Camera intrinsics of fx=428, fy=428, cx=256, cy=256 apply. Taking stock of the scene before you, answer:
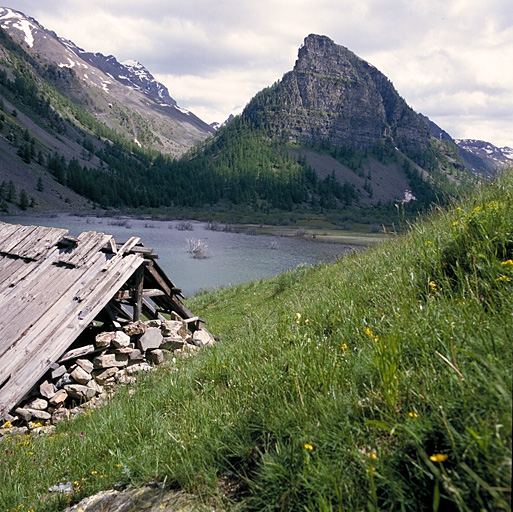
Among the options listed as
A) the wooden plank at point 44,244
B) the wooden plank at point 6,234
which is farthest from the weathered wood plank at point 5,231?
the wooden plank at point 44,244

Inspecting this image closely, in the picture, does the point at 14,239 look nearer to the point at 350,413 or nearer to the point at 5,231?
the point at 5,231

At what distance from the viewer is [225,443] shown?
9.51 ft

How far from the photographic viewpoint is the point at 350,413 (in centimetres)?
242

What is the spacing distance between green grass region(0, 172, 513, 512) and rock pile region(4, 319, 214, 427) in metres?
2.18

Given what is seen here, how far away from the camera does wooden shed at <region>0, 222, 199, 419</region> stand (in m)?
7.37

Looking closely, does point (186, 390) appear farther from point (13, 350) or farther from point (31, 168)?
point (31, 168)

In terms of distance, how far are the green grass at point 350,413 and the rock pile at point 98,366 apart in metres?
2.18

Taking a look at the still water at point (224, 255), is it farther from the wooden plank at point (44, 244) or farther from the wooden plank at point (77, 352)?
the wooden plank at point (77, 352)

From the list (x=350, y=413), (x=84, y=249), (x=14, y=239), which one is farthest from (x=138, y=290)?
(x=350, y=413)

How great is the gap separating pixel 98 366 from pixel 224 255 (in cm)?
3078

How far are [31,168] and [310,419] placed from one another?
101610mm

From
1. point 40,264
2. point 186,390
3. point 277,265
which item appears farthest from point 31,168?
point 186,390

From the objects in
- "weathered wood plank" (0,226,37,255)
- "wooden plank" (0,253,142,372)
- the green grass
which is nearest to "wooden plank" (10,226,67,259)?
"weathered wood plank" (0,226,37,255)

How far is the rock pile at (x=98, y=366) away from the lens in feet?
23.9
